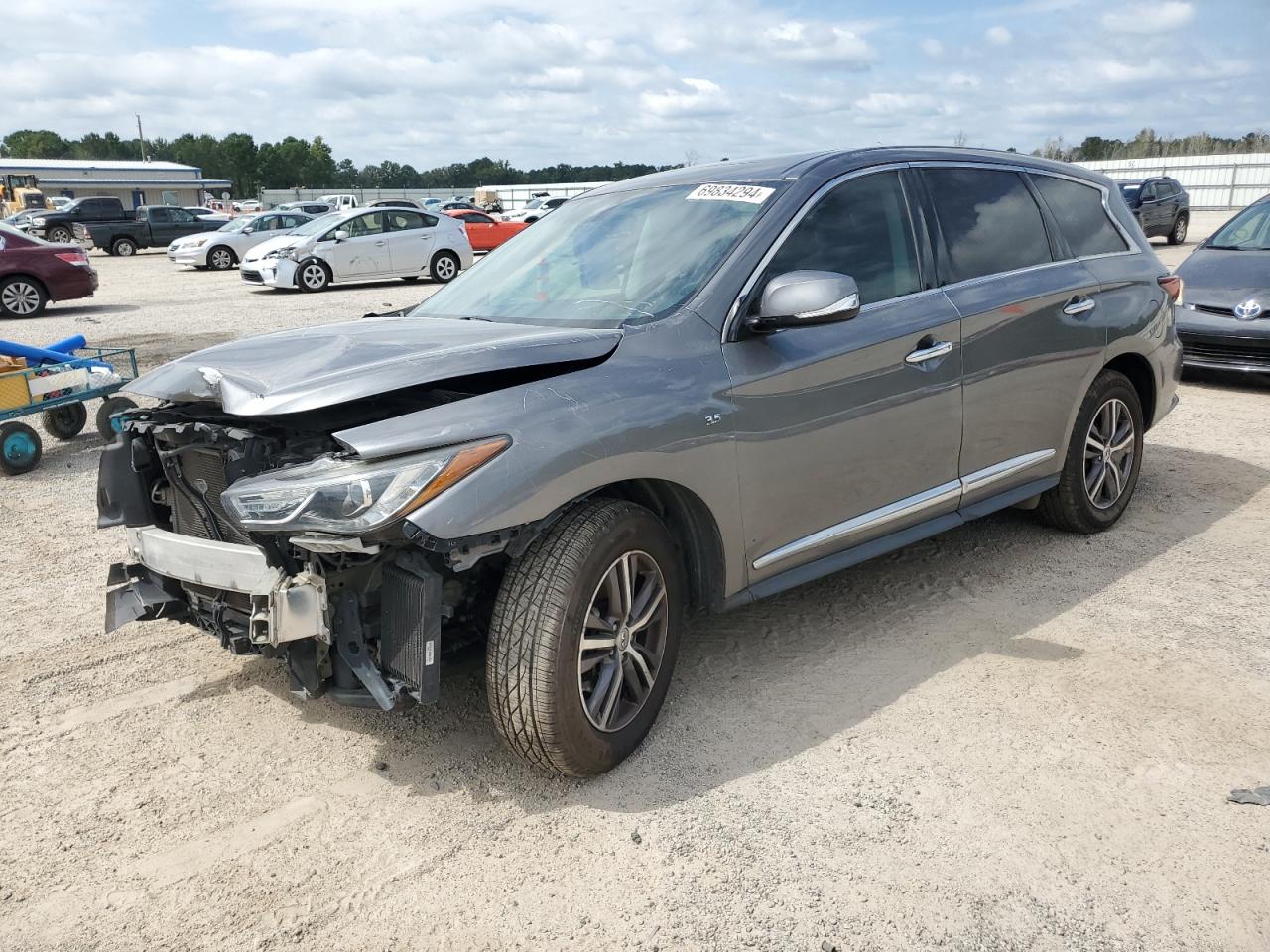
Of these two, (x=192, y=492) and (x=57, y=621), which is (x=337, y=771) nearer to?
(x=192, y=492)

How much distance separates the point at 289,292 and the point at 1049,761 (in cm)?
1865

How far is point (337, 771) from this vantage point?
333 centimetres

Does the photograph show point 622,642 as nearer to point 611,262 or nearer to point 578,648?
point 578,648

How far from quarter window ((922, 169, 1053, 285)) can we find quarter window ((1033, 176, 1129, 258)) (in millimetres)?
178

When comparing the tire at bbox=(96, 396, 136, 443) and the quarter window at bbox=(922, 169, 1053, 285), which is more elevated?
the quarter window at bbox=(922, 169, 1053, 285)

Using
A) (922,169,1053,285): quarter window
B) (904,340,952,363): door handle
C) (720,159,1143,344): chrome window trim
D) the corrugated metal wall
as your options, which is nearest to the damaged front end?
(720,159,1143,344): chrome window trim

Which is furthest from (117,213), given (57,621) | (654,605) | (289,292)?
(654,605)

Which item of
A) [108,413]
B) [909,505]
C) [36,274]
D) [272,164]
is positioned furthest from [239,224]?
[272,164]

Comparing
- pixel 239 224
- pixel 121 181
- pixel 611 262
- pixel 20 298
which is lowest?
pixel 20 298

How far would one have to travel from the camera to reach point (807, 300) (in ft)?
11.0

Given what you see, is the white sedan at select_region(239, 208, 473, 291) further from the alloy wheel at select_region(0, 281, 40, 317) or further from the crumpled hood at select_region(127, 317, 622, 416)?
the crumpled hood at select_region(127, 317, 622, 416)

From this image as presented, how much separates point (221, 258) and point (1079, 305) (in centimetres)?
2548

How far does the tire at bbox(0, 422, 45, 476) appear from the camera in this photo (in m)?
6.95

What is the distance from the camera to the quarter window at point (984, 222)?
4.38m
